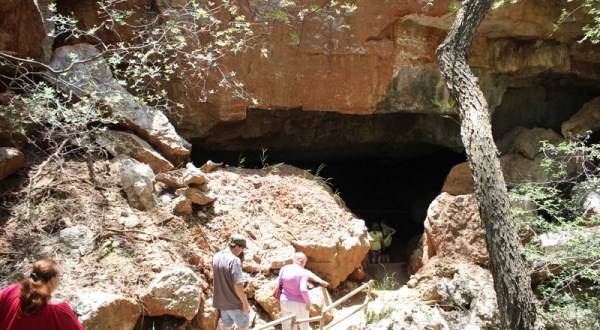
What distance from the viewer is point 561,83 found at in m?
10.6

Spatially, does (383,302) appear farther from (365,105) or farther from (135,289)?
(365,105)

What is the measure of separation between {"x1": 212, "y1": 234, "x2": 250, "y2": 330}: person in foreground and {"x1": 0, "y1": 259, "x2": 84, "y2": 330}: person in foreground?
202 cm

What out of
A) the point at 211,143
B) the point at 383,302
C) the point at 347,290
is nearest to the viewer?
the point at 383,302

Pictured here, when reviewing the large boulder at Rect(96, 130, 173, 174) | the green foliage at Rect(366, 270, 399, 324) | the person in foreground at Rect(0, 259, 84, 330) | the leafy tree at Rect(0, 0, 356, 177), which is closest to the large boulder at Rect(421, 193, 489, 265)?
the green foliage at Rect(366, 270, 399, 324)

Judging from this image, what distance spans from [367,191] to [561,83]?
538 centimetres

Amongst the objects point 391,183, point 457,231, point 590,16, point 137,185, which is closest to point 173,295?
point 137,185

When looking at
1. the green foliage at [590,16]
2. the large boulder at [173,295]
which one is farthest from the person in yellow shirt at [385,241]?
the large boulder at [173,295]

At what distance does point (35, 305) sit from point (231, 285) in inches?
89.3

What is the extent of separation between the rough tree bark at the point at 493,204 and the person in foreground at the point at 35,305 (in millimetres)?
3509

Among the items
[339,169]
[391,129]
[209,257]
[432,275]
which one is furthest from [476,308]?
[339,169]

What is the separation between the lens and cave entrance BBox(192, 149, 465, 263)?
12.8 meters

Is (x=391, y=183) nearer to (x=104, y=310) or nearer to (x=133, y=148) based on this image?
(x=133, y=148)

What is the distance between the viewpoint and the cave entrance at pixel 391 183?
12828mm

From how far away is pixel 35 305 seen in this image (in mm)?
3098
